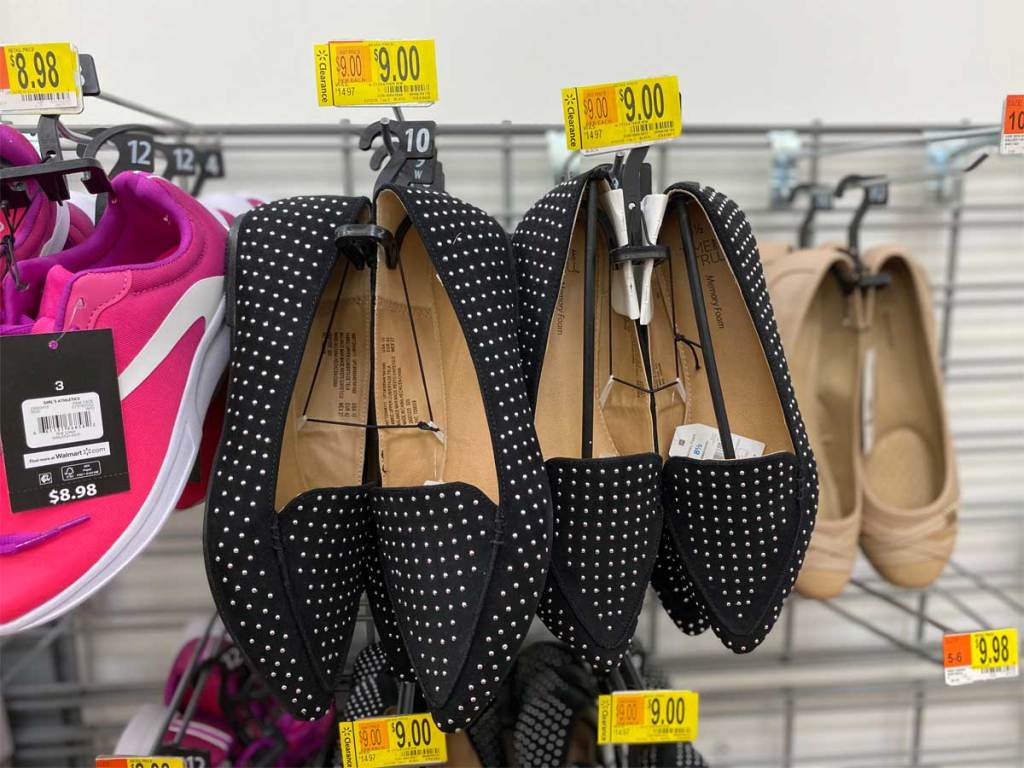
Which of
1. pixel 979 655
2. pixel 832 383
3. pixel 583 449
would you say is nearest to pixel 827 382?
pixel 832 383

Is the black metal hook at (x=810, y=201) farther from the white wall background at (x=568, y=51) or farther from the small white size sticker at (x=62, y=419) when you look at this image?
the small white size sticker at (x=62, y=419)

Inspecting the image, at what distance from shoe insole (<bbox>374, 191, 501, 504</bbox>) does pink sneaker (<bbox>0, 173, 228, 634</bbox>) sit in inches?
5.9

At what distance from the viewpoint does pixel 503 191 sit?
2.95 feet

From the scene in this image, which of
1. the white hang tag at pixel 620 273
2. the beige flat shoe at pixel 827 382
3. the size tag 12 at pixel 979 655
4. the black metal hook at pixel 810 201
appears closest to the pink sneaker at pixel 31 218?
the white hang tag at pixel 620 273

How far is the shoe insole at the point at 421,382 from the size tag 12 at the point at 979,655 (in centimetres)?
64

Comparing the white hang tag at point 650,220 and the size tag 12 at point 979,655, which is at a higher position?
the white hang tag at point 650,220

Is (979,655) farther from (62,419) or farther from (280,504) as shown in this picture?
(62,419)

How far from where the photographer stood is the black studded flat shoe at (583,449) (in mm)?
494

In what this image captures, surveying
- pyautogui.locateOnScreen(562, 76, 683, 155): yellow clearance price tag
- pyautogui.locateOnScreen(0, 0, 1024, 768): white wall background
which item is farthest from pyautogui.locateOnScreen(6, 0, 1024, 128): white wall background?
pyautogui.locateOnScreen(562, 76, 683, 155): yellow clearance price tag

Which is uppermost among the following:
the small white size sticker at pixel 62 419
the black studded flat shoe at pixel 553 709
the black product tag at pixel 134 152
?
the black product tag at pixel 134 152

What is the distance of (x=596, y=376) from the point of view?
598mm

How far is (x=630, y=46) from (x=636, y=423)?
0.59m

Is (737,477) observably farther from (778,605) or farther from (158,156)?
(158,156)

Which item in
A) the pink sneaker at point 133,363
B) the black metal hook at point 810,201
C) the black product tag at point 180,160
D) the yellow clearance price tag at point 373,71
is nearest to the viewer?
the pink sneaker at point 133,363
